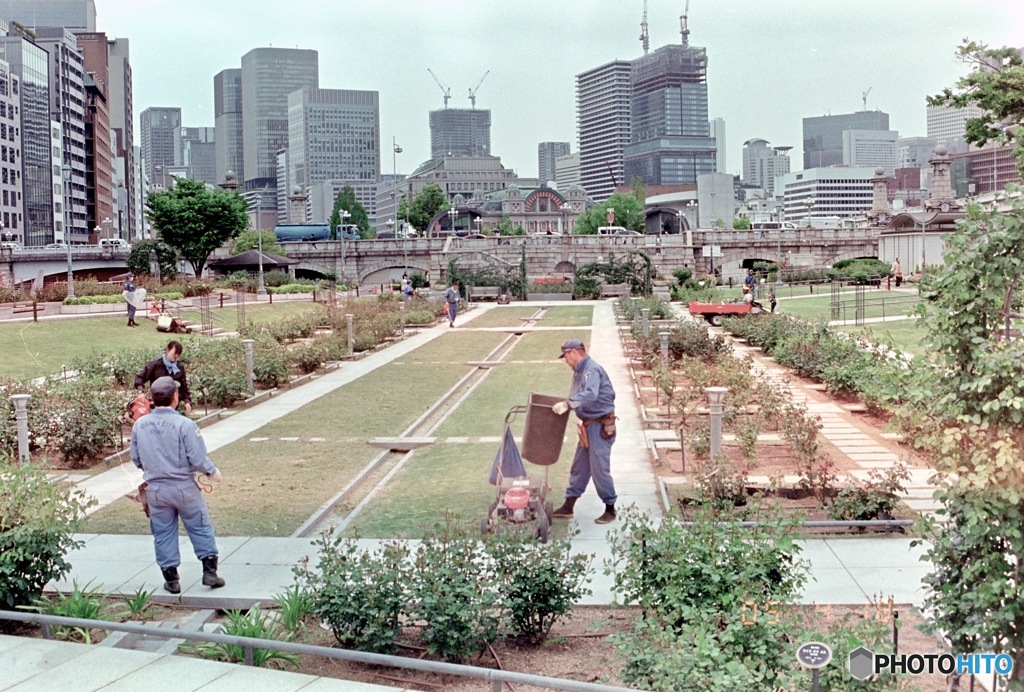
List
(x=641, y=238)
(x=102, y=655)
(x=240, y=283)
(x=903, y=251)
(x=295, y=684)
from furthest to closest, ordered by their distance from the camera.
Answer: (x=641, y=238), (x=903, y=251), (x=240, y=283), (x=102, y=655), (x=295, y=684)

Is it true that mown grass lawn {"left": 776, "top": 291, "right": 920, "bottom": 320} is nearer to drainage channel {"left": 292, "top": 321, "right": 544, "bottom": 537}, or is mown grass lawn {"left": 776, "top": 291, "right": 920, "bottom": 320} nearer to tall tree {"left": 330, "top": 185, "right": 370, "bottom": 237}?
drainage channel {"left": 292, "top": 321, "right": 544, "bottom": 537}

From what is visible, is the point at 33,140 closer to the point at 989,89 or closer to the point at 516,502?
the point at 989,89

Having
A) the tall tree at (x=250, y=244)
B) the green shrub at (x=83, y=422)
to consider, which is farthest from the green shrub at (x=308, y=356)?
the tall tree at (x=250, y=244)

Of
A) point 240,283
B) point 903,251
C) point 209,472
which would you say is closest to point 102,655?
point 209,472

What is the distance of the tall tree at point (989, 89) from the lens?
66.1 ft

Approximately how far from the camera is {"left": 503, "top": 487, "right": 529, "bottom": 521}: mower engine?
388 inches

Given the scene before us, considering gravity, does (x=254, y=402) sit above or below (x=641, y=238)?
below

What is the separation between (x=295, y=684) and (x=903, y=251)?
78.6 m

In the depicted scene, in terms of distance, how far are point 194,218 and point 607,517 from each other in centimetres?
6763

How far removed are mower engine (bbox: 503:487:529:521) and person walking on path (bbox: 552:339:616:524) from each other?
1032mm

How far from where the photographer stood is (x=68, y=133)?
131250 mm

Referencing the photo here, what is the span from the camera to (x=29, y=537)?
811 cm

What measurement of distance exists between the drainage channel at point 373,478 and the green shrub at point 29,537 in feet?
7.26

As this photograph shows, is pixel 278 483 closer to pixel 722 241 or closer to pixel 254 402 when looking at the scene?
pixel 254 402
